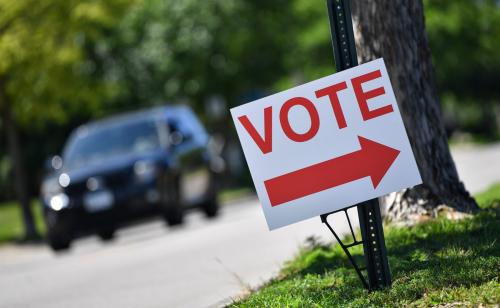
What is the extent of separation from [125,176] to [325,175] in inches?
371

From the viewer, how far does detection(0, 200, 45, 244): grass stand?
858 inches

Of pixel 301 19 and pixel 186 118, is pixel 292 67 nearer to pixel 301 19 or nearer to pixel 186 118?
pixel 301 19

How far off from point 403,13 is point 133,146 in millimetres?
8073

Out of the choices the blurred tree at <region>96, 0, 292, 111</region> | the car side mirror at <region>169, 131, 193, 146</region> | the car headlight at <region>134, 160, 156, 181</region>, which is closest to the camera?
the car headlight at <region>134, 160, 156, 181</region>

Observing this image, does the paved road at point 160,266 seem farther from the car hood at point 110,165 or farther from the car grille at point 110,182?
the car hood at point 110,165

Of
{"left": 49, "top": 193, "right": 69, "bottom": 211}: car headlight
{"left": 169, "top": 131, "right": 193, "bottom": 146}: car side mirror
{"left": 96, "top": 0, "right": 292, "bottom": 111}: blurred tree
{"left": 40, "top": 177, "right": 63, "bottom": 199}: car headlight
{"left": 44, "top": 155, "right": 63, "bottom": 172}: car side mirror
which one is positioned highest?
{"left": 96, "top": 0, "right": 292, "bottom": 111}: blurred tree

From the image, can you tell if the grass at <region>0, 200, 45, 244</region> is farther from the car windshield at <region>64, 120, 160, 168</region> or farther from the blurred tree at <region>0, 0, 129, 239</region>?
the car windshield at <region>64, 120, 160, 168</region>

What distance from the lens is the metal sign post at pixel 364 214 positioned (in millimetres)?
5922

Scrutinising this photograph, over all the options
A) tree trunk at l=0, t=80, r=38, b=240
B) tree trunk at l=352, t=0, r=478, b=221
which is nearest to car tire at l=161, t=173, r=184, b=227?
tree trunk at l=0, t=80, r=38, b=240

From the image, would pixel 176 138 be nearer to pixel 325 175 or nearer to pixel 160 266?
pixel 160 266

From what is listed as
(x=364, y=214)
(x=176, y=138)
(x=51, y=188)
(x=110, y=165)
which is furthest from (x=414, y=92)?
(x=51, y=188)

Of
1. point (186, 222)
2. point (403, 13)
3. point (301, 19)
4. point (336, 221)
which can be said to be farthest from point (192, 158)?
point (301, 19)

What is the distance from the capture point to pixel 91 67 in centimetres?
3688

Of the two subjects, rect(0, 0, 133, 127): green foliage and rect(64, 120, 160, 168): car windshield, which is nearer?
rect(64, 120, 160, 168): car windshield
